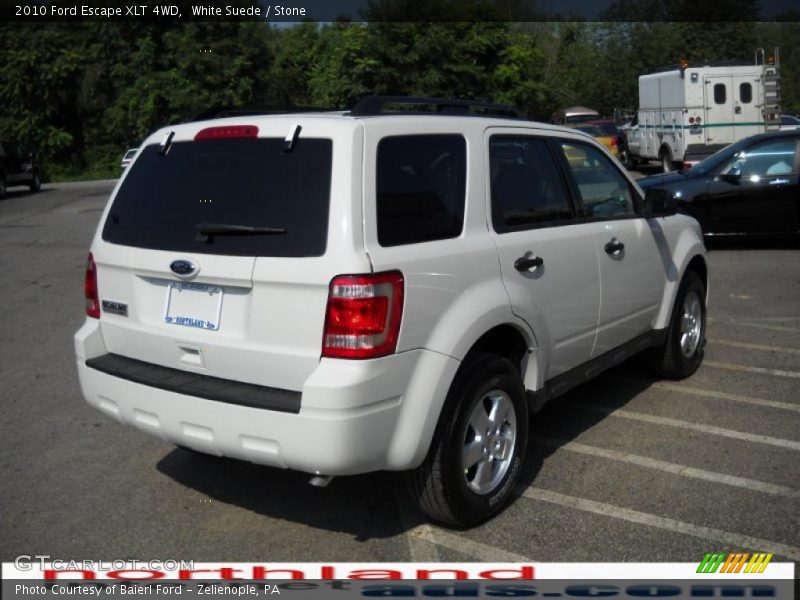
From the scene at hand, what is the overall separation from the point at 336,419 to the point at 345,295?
486 millimetres

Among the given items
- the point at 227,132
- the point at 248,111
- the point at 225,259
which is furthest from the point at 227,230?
the point at 248,111

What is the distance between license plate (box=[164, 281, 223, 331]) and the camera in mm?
3934

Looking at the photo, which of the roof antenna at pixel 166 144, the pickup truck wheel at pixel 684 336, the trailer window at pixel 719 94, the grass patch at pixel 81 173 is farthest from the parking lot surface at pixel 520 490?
the grass patch at pixel 81 173

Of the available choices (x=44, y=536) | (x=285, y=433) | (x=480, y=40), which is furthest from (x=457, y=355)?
(x=480, y=40)

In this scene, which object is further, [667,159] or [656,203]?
[667,159]

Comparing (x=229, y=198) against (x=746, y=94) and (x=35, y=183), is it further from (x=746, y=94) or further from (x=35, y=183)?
(x=35, y=183)

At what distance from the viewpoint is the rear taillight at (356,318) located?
3.61 meters

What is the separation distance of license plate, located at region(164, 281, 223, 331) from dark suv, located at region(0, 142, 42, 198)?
27.2 meters

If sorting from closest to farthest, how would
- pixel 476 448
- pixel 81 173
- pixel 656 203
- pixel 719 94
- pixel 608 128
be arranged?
pixel 476 448 < pixel 656 203 < pixel 719 94 < pixel 608 128 < pixel 81 173

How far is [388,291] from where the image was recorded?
368cm

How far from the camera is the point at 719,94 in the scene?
23.3 meters

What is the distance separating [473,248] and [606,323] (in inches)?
59.4

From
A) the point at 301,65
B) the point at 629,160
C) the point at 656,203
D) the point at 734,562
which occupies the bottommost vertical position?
the point at 734,562

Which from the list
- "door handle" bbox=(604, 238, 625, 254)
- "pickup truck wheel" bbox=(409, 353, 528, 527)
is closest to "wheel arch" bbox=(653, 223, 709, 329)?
"door handle" bbox=(604, 238, 625, 254)
